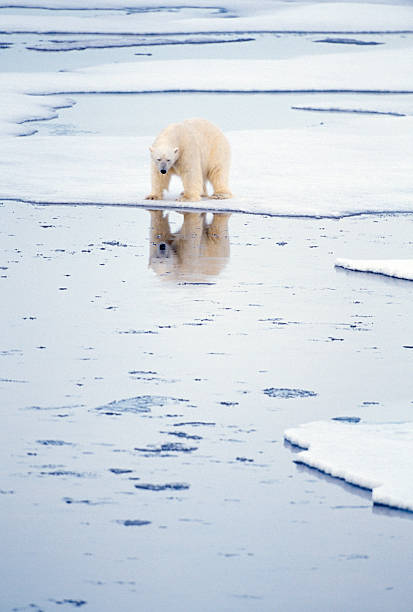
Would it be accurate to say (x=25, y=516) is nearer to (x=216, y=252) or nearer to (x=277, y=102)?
(x=216, y=252)

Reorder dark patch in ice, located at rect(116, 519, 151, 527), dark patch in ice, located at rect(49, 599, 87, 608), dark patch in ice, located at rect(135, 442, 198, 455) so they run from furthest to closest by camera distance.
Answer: dark patch in ice, located at rect(135, 442, 198, 455) → dark patch in ice, located at rect(116, 519, 151, 527) → dark patch in ice, located at rect(49, 599, 87, 608)

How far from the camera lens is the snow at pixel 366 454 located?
2.95 metres

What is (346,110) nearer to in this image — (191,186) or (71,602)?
(191,186)

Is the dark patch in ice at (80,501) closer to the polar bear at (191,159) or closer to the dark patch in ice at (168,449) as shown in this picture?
the dark patch in ice at (168,449)

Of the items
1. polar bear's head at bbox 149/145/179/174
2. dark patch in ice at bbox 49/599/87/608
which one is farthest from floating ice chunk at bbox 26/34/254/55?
dark patch in ice at bbox 49/599/87/608

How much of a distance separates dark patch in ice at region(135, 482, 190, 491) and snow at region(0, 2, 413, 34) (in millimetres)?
23520

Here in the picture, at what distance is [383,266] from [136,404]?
91.6 inches

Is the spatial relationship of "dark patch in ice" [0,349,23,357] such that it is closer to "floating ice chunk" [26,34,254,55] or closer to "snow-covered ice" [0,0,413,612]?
"snow-covered ice" [0,0,413,612]

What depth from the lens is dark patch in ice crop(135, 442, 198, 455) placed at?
3.21 meters

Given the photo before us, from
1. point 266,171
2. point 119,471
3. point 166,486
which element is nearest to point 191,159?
point 266,171

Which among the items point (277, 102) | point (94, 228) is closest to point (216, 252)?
point (94, 228)

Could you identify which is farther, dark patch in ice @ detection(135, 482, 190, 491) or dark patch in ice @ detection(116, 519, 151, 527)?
dark patch in ice @ detection(135, 482, 190, 491)

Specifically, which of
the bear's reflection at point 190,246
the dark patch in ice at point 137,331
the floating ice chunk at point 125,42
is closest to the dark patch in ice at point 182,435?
the dark patch in ice at point 137,331

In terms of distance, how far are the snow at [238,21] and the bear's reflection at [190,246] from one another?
19.3 m
